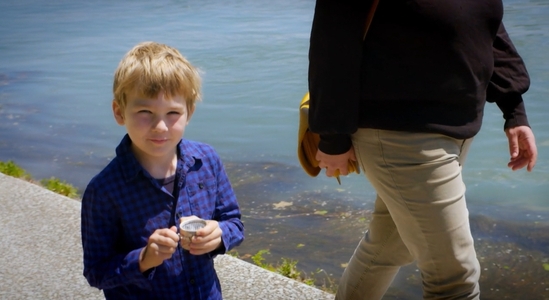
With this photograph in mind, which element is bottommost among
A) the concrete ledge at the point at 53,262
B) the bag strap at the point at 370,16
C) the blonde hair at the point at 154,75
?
the concrete ledge at the point at 53,262

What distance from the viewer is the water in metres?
6.83

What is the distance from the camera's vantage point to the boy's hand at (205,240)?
2475 millimetres

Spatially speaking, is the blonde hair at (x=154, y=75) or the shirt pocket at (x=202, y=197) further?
the shirt pocket at (x=202, y=197)

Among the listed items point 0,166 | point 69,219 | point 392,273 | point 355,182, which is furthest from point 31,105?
point 392,273

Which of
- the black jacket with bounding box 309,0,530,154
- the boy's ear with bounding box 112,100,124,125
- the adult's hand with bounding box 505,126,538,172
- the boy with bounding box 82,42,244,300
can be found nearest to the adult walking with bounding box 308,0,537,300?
the black jacket with bounding box 309,0,530,154

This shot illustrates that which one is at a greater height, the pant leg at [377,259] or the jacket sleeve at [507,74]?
the jacket sleeve at [507,74]

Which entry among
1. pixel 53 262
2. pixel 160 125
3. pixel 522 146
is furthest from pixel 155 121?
pixel 53 262

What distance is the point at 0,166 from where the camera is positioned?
256 inches

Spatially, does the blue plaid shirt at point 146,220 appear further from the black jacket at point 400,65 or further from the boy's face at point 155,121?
the black jacket at point 400,65

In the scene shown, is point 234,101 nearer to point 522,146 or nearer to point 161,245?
point 522,146

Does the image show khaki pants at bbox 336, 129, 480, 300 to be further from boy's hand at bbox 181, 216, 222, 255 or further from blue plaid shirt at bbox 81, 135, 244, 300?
boy's hand at bbox 181, 216, 222, 255

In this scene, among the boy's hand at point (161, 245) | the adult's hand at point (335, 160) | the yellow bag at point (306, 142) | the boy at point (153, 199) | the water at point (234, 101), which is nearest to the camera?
the boy's hand at point (161, 245)

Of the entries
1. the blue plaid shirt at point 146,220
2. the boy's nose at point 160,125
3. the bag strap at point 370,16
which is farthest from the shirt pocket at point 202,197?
the bag strap at point 370,16

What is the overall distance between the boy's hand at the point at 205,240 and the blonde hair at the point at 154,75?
44 cm
